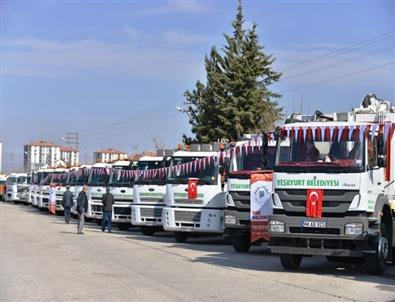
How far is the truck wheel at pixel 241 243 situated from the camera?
1717 centimetres

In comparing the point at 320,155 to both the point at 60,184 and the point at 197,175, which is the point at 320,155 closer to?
the point at 197,175

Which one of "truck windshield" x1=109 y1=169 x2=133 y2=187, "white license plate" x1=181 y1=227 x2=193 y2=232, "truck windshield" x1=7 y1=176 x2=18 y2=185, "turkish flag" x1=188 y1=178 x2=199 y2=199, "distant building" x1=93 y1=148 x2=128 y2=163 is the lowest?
"white license plate" x1=181 y1=227 x2=193 y2=232

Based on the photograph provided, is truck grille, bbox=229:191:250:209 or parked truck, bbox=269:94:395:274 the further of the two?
truck grille, bbox=229:191:250:209

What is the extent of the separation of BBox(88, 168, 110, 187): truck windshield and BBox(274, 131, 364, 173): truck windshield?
14.6 meters

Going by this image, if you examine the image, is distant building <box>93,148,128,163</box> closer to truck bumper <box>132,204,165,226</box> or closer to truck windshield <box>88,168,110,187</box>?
truck windshield <box>88,168,110,187</box>

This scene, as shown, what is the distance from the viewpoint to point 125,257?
1539 centimetres

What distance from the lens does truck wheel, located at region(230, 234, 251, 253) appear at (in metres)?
17.2

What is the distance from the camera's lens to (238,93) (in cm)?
4491

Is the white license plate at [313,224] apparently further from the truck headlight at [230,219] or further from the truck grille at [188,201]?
the truck grille at [188,201]

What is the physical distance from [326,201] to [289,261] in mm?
1846

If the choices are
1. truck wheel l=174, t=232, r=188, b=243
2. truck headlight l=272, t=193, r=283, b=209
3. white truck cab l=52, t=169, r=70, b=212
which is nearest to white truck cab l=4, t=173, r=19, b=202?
white truck cab l=52, t=169, r=70, b=212

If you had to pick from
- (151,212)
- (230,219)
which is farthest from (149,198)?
(230,219)

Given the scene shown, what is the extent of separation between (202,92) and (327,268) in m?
35.2

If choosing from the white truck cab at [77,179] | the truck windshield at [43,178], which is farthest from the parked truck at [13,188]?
the white truck cab at [77,179]
